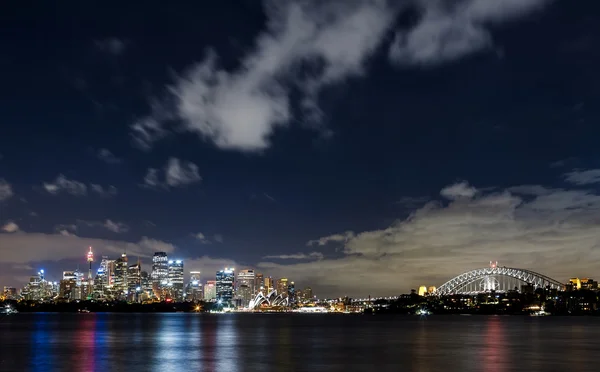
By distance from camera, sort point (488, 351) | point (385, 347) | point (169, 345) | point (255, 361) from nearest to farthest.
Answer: point (255, 361) < point (488, 351) < point (385, 347) < point (169, 345)

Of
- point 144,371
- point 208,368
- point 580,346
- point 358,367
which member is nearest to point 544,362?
point 358,367

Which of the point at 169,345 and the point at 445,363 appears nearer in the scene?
the point at 445,363

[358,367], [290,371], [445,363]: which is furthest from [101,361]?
[445,363]

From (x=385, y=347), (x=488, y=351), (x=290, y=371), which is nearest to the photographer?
(x=290, y=371)

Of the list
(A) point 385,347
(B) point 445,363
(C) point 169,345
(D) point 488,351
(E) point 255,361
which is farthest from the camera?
(C) point 169,345

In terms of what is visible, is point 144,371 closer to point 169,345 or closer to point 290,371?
point 290,371

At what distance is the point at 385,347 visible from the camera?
73.7 metres

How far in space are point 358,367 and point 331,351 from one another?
17.7 metres

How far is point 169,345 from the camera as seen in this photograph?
79.2m

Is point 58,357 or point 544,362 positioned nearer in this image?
point 544,362

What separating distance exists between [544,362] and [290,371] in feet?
79.8

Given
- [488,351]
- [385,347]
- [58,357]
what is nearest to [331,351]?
[385,347]

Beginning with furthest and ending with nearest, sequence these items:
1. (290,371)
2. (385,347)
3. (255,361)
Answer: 1. (385,347)
2. (255,361)
3. (290,371)

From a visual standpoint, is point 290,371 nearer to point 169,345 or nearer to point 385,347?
point 385,347
